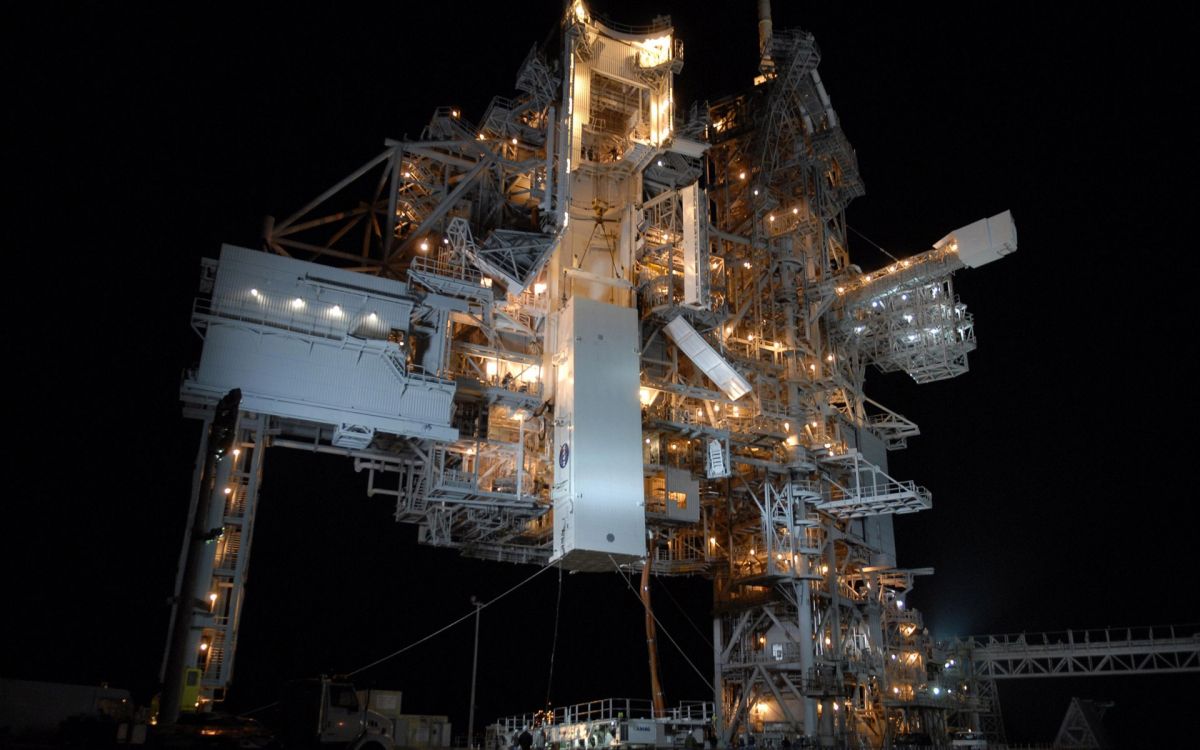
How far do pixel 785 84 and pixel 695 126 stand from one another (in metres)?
10.2

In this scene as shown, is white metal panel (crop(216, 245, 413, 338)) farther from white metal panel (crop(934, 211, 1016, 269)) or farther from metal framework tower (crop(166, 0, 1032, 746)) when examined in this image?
white metal panel (crop(934, 211, 1016, 269))

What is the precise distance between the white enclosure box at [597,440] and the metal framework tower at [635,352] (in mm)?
92

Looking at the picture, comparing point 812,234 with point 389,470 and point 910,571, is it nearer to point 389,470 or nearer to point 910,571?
point 910,571

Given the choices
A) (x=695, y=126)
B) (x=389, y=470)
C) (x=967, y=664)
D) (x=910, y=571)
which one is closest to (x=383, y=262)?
(x=389, y=470)

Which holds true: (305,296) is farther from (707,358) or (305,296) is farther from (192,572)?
(192,572)

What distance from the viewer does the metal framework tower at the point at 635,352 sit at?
3347cm

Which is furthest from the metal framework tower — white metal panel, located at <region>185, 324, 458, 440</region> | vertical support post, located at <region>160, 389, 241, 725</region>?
vertical support post, located at <region>160, 389, 241, 725</region>

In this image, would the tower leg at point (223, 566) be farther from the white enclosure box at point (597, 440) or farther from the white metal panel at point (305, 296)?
the white enclosure box at point (597, 440)

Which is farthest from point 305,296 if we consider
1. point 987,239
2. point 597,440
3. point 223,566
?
point 987,239

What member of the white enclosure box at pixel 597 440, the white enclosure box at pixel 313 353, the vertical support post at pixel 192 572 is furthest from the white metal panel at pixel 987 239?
the vertical support post at pixel 192 572

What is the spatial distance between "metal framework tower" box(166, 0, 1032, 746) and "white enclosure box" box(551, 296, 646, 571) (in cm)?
9

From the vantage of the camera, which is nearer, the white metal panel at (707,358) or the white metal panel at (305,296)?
the white metal panel at (305,296)

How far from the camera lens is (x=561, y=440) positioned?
3428 cm

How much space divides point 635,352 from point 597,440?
4529 mm
